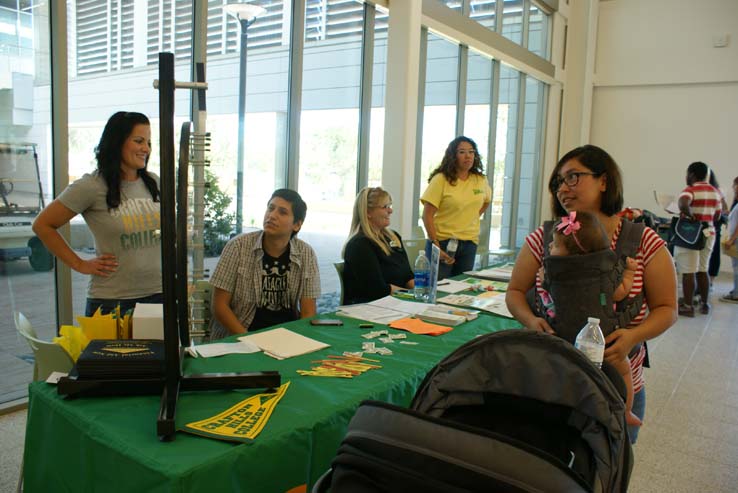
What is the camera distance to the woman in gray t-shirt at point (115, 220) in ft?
8.04

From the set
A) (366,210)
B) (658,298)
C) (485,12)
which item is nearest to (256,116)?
(366,210)

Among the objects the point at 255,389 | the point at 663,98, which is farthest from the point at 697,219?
Result: the point at 255,389

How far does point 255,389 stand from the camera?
5.35 ft

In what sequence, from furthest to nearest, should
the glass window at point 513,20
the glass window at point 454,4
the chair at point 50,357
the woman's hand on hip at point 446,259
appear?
Result: the glass window at point 513,20 < the glass window at point 454,4 < the woman's hand on hip at point 446,259 < the chair at point 50,357

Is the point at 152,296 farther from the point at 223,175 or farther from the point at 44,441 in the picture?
the point at 223,175

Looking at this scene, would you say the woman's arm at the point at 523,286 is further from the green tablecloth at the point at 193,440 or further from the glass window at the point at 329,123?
the glass window at the point at 329,123

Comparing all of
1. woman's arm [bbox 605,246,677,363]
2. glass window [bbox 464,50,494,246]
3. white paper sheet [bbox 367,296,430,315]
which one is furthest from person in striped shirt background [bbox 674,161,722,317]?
woman's arm [bbox 605,246,677,363]

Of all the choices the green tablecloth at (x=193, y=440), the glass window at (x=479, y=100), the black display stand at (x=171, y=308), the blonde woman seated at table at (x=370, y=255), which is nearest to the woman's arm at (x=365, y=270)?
the blonde woman seated at table at (x=370, y=255)

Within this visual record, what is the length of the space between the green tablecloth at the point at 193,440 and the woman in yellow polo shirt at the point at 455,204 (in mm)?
2607

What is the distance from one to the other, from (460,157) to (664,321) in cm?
260

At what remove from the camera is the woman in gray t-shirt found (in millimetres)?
2449

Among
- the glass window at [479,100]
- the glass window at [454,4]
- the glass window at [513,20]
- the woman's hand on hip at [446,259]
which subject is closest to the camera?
the woman's hand on hip at [446,259]

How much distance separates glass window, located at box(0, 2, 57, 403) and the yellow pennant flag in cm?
219

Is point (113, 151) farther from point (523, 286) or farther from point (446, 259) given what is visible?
point (446, 259)
